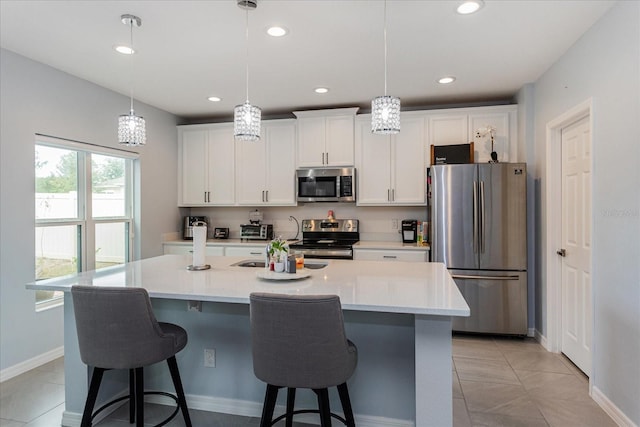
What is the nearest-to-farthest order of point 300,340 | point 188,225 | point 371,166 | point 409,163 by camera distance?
1. point 300,340
2. point 409,163
3. point 371,166
4. point 188,225

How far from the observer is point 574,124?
3027 mm

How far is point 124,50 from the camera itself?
9.69ft

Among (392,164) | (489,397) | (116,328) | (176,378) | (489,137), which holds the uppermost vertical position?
(489,137)

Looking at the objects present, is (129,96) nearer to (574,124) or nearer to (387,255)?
(387,255)

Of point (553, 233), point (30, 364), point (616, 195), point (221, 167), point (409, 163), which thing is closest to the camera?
point (616, 195)

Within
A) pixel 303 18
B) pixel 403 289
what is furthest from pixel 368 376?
pixel 303 18

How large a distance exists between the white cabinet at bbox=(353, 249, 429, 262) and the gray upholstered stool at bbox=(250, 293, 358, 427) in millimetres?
2574

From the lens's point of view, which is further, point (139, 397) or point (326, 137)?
point (326, 137)

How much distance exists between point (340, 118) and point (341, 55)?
1.44m

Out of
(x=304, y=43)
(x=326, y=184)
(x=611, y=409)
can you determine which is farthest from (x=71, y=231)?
(x=611, y=409)

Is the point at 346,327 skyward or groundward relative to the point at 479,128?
groundward

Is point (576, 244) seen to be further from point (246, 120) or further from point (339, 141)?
point (246, 120)

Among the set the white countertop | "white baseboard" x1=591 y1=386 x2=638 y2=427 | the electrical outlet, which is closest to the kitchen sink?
the white countertop

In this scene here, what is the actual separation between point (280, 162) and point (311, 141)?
48cm
